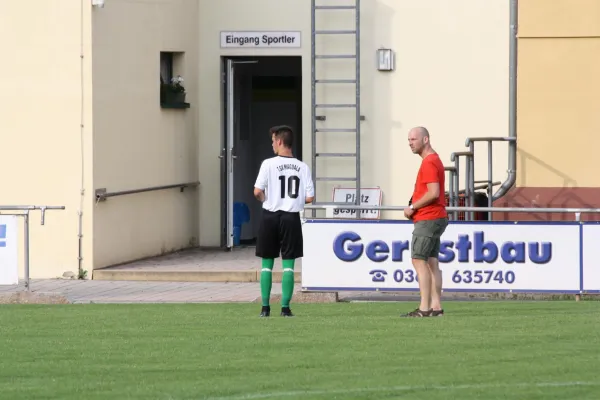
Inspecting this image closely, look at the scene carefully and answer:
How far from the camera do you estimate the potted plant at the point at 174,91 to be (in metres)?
20.9

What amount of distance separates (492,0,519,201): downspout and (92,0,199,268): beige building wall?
4.75 metres

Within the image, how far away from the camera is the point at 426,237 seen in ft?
43.8

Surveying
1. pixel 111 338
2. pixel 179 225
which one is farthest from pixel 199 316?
pixel 179 225

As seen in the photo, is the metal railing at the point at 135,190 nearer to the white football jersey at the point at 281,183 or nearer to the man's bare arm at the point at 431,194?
the white football jersey at the point at 281,183

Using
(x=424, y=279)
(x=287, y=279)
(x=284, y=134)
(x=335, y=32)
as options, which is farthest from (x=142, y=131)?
(x=424, y=279)

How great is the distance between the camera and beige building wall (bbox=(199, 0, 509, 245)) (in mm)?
21312

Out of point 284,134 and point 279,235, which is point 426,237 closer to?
point 279,235

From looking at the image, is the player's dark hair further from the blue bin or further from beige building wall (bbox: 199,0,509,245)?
the blue bin

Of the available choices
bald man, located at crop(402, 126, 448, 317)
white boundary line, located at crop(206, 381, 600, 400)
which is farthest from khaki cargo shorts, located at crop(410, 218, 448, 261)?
white boundary line, located at crop(206, 381, 600, 400)

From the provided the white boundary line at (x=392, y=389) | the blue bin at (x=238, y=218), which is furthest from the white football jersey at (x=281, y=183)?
the blue bin at (x=238, y=218)

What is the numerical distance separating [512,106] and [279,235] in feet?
24.9

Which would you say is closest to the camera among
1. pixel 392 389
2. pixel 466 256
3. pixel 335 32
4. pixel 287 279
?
pixel 392 389

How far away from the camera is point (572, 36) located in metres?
19.3

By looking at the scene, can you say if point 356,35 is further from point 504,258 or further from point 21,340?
point 21,340
